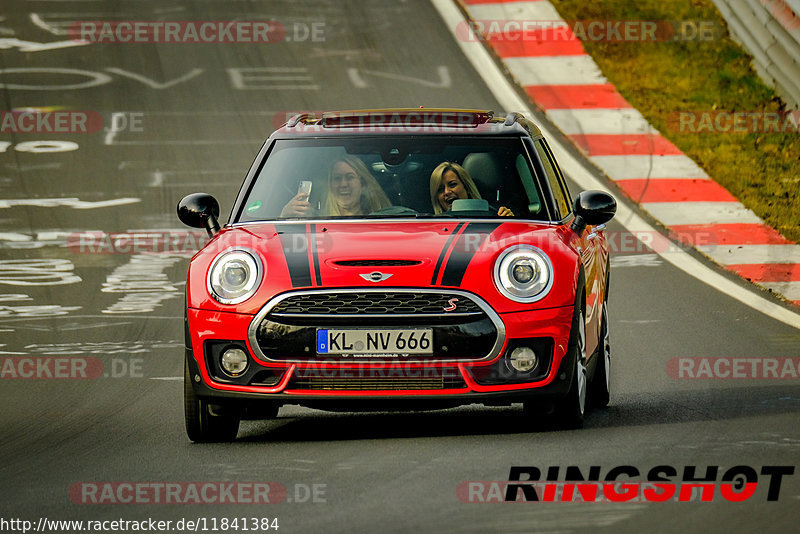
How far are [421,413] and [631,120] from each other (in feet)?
31.2

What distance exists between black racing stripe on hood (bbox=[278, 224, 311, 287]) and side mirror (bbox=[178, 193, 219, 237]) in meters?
0.63

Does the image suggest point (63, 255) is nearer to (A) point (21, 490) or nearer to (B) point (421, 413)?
(B) point (421, 413)

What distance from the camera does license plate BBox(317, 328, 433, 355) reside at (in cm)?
725

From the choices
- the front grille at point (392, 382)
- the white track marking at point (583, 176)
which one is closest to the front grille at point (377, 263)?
the front grille at point (392, 382)

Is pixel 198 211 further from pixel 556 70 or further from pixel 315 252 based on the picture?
pixel 556 70

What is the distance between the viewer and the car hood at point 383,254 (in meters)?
7.30

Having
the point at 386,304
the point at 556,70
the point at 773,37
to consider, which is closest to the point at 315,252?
the point at 386,304

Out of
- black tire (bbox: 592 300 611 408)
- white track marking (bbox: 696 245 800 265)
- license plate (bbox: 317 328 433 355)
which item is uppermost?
license plate (bbox: 317 328 433 355)

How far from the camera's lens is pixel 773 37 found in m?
16.8

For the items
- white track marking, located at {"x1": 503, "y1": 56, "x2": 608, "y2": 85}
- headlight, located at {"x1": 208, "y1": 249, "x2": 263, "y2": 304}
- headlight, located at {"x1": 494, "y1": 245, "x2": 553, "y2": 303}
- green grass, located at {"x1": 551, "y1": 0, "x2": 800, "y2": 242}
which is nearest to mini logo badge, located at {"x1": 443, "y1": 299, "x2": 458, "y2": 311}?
headlight, located at {"x1": 494, "y1": 245, "x2": 553, "y2": 303}

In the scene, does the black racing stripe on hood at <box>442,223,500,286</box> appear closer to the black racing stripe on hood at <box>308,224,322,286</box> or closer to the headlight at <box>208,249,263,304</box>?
the black racing stripe on hood at <box>308,224,322,286</box>

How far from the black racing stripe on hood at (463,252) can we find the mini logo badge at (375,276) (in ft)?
0.90

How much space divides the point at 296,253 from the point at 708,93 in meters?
11.7

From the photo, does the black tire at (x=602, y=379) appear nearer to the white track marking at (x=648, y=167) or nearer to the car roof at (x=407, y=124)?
the car roof at (x=407, y=124)
